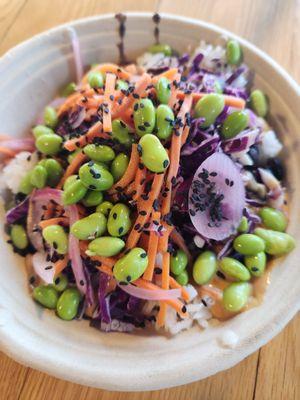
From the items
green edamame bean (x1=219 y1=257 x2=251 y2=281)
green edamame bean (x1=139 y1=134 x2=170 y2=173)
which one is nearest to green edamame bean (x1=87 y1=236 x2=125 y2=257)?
green edamame bean (x1=139 y1=134 x2=170 y2=173)

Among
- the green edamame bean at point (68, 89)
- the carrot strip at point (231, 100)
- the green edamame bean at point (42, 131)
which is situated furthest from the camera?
the green edamame bean at point (68, 89)

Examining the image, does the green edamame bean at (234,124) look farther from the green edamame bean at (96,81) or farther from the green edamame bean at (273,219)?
the green edamame bean at (96,81)

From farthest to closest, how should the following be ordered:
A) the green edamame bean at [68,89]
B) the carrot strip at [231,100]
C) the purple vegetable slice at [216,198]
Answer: the green edamame bean at [68,89] → the carrot strip at [231,100] → the purple vegetable slice at [216,198]

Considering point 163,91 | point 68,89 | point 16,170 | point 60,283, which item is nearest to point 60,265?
point 60,283

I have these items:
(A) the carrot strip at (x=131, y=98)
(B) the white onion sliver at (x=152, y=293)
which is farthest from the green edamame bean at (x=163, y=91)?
(B) the white onion sliver at (x=152, y=293)

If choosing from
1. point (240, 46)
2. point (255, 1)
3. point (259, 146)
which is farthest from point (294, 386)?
point (255, 1)

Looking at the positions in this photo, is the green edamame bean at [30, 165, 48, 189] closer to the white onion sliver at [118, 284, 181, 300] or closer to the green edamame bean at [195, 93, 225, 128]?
the white onion sliver at [118, 284, 181, 300]
